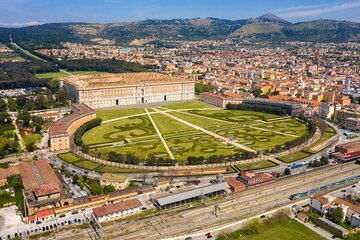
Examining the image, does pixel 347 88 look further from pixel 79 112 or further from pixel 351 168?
pixel 79 112

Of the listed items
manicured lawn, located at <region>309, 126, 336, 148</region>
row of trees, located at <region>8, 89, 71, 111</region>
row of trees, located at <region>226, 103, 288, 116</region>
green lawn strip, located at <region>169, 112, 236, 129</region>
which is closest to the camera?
manicured lawn, located at <region>309, 126, 336, 148</region>

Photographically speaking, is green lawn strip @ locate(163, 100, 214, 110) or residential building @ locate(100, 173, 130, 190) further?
green lawn strip @ locate(163, 100, 214, 110)

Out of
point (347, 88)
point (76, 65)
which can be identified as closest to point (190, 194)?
point (347, 88)

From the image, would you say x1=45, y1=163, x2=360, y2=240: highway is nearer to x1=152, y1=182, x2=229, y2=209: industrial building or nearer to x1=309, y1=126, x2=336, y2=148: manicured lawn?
x1=152, y1=182, x2=229, y2=209: industrial building

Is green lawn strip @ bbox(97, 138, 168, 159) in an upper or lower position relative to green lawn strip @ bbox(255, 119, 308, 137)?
lower

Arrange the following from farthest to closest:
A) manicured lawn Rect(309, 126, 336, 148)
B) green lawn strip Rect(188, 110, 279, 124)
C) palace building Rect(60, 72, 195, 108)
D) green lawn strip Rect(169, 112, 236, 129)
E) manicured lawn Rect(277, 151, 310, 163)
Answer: palace building Rect(60, 72, 195, 108)
green lawn strip Rect(188, 110, 279, 124)
green lawn strip Rect(169, 112, 236, 129)
manicured lawn Rect(309, 126, 336, 148)
manicured lawn Rect(277, 151, 310, 163)

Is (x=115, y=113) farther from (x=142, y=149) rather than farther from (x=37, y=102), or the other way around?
(x=142, y=149)

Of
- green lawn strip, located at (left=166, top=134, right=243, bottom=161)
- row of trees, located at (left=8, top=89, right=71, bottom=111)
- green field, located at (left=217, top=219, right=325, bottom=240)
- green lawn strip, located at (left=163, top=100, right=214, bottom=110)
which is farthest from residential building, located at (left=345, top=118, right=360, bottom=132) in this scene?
row of trees, located at (left=8, top=89, right=71, bottom=111)
